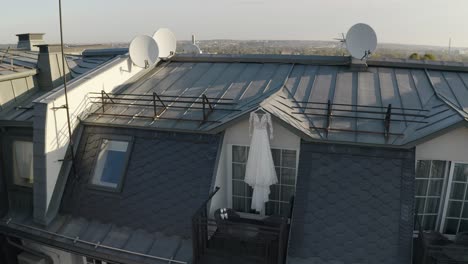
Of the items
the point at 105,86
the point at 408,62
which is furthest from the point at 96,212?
the point at 408,62

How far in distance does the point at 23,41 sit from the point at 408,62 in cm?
2151

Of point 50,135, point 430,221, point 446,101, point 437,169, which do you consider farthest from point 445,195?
point 50,135

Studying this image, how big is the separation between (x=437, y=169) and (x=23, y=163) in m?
13.4

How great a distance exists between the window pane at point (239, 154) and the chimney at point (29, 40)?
1650 cm

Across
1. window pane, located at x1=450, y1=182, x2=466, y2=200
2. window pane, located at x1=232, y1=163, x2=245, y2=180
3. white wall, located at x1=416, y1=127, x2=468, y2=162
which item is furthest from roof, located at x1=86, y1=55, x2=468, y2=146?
window pane, located at x1=450, y1=182, x2=466, y2=200

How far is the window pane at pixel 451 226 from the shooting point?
33.8ft

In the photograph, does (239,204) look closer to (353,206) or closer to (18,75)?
(353,206)

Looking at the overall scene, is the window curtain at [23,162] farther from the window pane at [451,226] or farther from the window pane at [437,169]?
the window pane at [451,226]

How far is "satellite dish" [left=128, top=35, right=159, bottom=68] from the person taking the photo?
15.6 metres

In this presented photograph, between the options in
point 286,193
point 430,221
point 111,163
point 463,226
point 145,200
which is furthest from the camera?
point 111,163

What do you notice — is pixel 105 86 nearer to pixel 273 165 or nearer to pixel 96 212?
pixel 96 212

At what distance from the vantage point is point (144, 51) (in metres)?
16.0

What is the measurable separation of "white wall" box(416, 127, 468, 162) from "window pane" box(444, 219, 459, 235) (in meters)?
1.88

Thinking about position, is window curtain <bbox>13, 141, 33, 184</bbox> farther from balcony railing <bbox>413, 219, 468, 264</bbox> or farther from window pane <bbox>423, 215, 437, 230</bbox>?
window pane <bbox>423, 215, 437, 230</bbox>
